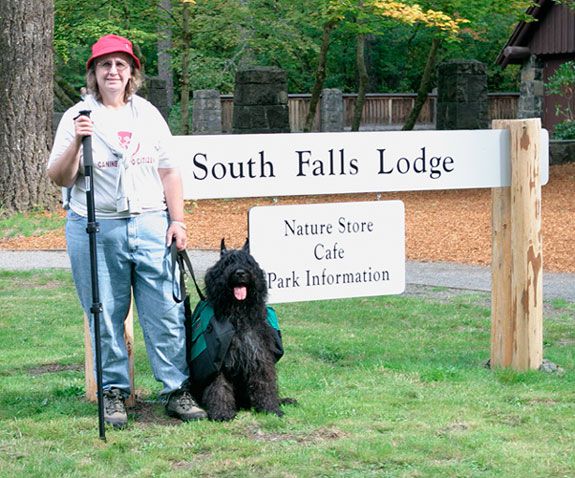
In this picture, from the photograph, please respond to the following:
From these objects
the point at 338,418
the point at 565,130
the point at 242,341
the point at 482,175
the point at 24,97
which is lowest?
the point at 338,418

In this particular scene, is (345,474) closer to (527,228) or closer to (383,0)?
(527,228)

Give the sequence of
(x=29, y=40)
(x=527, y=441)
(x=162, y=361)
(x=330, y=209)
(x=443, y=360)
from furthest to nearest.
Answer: (x=29, y=40)
(x=443, y=360)
(x=330, y=209)
(x=162, y=361)
(x=527, y=441)

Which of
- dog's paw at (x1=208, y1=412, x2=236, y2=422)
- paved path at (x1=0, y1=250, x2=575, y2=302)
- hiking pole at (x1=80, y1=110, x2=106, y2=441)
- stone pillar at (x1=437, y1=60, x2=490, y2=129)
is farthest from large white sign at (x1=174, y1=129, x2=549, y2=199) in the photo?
stone pillar at (x1=437, y1=60, x2=490, y2=129)

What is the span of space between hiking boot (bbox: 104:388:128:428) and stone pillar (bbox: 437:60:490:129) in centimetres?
1826

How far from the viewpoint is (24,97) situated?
1686 centimetres

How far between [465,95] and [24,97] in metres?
10.1

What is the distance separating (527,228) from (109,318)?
2749mm

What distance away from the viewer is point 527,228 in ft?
23.8

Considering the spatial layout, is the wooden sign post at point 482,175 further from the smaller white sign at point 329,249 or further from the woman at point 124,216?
the woman at point 124,216

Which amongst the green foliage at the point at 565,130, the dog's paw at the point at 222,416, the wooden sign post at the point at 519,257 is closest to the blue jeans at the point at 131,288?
the dog's paw at the point at 222,416

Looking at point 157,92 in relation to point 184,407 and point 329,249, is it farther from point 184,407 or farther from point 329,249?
point 184,407

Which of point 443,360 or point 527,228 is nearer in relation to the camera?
point 527,228

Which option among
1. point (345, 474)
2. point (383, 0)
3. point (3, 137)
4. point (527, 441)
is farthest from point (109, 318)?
point (383, 0)

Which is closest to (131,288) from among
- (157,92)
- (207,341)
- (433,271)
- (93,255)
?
(207,341)
